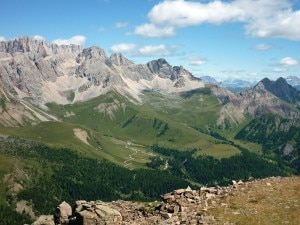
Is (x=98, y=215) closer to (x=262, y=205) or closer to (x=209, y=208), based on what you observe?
(x=209, y=208)

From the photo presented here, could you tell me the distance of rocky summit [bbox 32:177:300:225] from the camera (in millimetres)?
47469

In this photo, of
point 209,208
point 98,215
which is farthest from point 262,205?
point 98,215

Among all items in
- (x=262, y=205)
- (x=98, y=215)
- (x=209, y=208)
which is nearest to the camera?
(x=209, y=208)

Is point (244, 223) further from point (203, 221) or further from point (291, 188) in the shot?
point (291, 188)

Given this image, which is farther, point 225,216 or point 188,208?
point 188,208

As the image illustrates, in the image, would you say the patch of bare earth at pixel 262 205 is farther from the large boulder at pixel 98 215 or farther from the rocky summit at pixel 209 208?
the large boulder at pixel 98 215

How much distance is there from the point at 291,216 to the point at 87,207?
83.6 feet

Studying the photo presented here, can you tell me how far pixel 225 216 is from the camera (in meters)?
47.4

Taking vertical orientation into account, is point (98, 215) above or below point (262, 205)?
below

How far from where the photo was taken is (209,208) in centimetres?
4966

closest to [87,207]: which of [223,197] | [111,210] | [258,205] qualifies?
[111,210]

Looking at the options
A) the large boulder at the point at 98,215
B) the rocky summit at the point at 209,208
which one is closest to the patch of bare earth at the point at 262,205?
the rocky summit at the point at 209,208

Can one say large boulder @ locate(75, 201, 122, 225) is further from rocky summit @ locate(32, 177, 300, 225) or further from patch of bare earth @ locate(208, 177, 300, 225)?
patch of bare earth @ locate(208, 177, 300, 225)

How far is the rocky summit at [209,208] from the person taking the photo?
4747 cm
